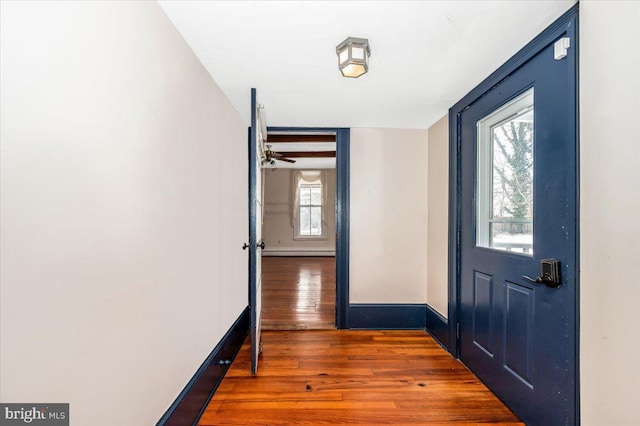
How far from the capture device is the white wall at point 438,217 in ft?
8.66

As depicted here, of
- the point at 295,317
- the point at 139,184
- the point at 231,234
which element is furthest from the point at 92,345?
the point at 295,317

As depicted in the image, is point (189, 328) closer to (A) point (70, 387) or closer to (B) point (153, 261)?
(B) point (153, 261)

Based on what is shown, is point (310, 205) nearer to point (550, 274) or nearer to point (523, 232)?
point (523, 232)

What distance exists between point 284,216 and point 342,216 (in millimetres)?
5502

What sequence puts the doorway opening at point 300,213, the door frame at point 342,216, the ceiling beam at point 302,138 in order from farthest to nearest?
1. the doorway opening at point 300,213
2. the ceiling beam at point 302,138
3. the door frame at point 342,216

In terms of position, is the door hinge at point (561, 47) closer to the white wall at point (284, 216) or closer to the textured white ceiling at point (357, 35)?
the textured white ceiling at point (357, 35)

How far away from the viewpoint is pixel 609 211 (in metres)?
1.16

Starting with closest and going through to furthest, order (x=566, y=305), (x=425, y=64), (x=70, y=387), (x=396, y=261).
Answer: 1. (x=70, y=387)
2. (x=566, y=305)
3. (x=425, y=64)
4. (x=396, y=261)

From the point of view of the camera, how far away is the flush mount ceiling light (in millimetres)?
1521

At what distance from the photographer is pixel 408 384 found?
2.04 meters

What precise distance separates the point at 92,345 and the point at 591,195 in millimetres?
1984

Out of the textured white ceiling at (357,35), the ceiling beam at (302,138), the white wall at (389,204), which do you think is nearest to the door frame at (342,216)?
the white wall at (389,204)

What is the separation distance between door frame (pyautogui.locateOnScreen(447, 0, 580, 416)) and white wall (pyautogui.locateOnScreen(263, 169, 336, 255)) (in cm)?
589

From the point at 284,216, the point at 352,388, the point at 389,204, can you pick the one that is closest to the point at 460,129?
the point at 389,204
